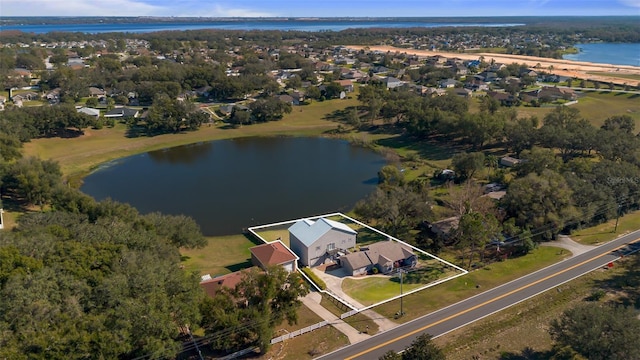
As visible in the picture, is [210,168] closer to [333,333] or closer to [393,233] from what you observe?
[393,233]

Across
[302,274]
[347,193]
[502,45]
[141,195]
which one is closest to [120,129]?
[141,195]

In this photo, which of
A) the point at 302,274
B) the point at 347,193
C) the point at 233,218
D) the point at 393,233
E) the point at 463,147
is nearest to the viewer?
the point at 302,274

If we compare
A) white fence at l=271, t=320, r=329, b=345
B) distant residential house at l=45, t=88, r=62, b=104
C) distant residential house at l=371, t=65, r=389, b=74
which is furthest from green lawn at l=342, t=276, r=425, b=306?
distant residential house at l=371, t=65, r=389, b=74

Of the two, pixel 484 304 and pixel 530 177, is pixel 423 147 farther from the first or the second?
pixel 484 304

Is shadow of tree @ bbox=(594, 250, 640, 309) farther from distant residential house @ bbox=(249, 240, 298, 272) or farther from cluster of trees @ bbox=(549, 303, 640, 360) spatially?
distant residential house @ bbox=(249, 240, 298, 272)

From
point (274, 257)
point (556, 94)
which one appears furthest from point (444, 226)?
point (556, 94)

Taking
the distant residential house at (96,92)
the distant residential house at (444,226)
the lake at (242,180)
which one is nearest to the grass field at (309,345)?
the distant residential house at (444,226)
